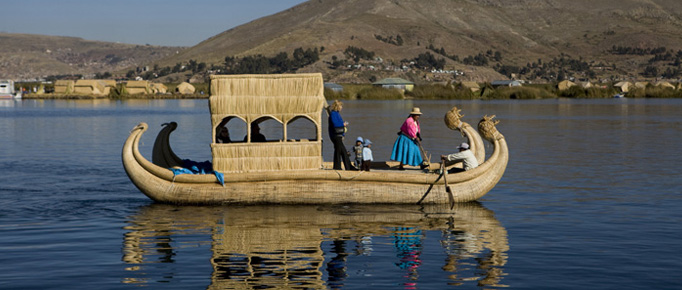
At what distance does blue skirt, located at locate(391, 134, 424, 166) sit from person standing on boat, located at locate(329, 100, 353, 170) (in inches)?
49.4

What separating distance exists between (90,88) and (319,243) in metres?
102

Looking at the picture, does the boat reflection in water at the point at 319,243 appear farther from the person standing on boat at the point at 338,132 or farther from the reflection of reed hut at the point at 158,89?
the reflection of reed hut at the point at 158,89

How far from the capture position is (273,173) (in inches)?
658

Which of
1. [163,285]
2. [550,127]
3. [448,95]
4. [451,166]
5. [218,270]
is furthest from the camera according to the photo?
[448,95]

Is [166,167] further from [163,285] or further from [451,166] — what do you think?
[163,285]

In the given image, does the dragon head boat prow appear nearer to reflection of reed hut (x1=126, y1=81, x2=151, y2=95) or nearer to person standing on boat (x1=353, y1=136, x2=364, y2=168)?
person standing on boat (x1=353, y1=136, x2=364, y2=168)

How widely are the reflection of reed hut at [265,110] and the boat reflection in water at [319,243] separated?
94cm

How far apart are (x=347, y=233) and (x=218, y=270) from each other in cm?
324

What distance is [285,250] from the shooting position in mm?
13039

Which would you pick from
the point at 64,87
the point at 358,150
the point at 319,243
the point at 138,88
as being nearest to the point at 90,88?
the point at 64,87

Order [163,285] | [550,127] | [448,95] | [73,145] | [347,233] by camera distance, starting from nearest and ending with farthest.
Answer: [163,285]
[347,233]
[73,145]
[550,127]
[448,95]

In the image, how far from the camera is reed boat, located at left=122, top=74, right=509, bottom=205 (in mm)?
16734

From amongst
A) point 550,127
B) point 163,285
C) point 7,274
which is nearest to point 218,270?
point 163,285

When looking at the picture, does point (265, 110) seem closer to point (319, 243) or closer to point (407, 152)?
point (407, 152)
